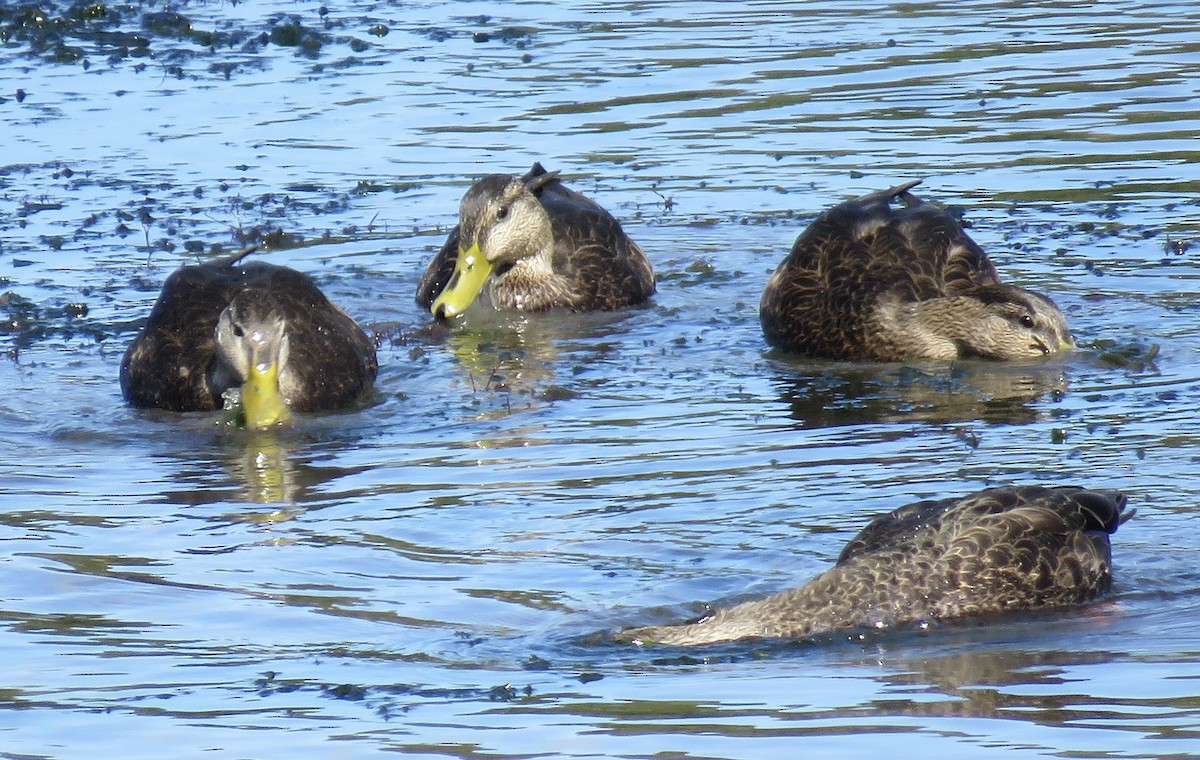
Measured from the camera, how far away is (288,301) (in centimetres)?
1088

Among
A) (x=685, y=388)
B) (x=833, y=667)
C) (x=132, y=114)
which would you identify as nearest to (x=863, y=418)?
(x=685, y=388)

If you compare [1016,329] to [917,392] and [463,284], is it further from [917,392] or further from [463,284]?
[463,284]

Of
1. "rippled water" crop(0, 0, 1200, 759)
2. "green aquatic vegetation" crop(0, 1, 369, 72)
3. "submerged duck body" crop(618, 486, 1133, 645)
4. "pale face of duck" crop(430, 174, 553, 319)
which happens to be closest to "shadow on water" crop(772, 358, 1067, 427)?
"rippled water" crop(0, 0, 1200, 759)

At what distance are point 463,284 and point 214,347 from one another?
2.15 m

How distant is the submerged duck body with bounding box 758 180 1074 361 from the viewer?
37.5 feet

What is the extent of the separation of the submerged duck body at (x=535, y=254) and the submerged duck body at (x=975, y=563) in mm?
5156

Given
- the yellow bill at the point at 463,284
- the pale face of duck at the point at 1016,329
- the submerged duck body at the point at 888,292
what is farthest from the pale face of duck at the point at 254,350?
the pale face of duck at the point at 1016,329

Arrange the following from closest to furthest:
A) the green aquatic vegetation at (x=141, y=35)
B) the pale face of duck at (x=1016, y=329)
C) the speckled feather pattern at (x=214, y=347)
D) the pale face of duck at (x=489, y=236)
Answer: the speckled feather pattern at (x=214, y=347) → the pale face of duck at (x=1016, y=329) → the pale face of duck at (x=489, y=236) → the green aquatic vegetation at (x=141, y=35)

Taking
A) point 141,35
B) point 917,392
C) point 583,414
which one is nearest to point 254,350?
point 583,414

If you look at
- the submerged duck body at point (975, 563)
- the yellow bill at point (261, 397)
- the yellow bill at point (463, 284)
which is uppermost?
the yellow bill at point (463, 284)

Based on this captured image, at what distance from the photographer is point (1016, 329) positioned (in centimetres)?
1123

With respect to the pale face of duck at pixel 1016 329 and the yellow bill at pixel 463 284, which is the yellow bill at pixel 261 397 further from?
the pale face of duck at pixel 1016 329

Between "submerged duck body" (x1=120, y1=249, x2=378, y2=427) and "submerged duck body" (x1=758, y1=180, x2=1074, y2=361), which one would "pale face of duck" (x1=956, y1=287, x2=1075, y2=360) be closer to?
"submerged duck body" (x1=758, y1=180, x2=1074, y2=361)

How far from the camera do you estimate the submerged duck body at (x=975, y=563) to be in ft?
24.3
